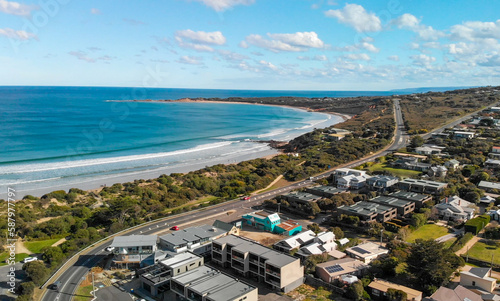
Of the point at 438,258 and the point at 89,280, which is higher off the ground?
the point at 438,258

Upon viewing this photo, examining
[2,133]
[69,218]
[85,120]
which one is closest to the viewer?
[69,218]

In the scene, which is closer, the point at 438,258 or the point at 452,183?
the point at 438,258

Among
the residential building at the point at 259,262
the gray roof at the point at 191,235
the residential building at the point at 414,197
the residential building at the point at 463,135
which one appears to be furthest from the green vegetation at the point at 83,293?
the residential building at the point at 463,135

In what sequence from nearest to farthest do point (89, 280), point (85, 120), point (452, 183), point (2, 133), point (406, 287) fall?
point (406, 287) → point (89, 280) → point (452, 183) → point (2, 133) → point (85, 120)

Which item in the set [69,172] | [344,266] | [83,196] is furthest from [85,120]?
[344,266]

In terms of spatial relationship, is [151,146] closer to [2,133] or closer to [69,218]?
[2,133]

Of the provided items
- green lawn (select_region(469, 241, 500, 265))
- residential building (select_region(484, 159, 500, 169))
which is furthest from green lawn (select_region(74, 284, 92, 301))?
residential building (select_region(484, 159, 500, 169))

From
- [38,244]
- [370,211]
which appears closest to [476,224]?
[370,211]

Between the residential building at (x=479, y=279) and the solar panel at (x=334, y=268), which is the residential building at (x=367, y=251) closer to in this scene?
the solar panel at (x=334, y=268)
